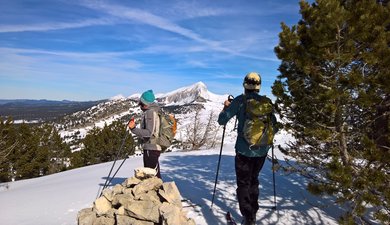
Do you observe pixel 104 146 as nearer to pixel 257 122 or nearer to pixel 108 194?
pixel 108 194

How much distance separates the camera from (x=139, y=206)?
5207 mm

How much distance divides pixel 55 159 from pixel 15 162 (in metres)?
13.6

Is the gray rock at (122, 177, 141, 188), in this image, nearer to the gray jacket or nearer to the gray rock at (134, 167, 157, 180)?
the gray rock at (134, 167, 157, 180)

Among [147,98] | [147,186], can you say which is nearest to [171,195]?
Result: [147,186]

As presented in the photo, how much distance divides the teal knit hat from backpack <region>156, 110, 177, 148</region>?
0.32 m

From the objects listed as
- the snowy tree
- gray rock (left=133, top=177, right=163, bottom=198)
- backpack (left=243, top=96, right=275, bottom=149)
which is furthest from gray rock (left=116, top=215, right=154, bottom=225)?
the snowy tree

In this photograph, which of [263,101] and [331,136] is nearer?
[331,136]

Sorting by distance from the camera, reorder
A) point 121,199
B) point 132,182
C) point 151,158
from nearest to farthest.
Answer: point 121,199 < point 132,182 < point 151,158

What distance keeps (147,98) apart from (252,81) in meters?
2.19

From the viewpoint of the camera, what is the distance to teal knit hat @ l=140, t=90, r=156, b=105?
6164mm

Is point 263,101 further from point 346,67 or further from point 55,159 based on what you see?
point 55,159

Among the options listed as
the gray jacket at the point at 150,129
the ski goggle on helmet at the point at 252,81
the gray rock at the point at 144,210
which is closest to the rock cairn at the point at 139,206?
the gray rock at the point at 144,210

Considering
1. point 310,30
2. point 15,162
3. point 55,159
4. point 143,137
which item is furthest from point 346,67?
point 55,159

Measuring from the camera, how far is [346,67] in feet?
14.5
